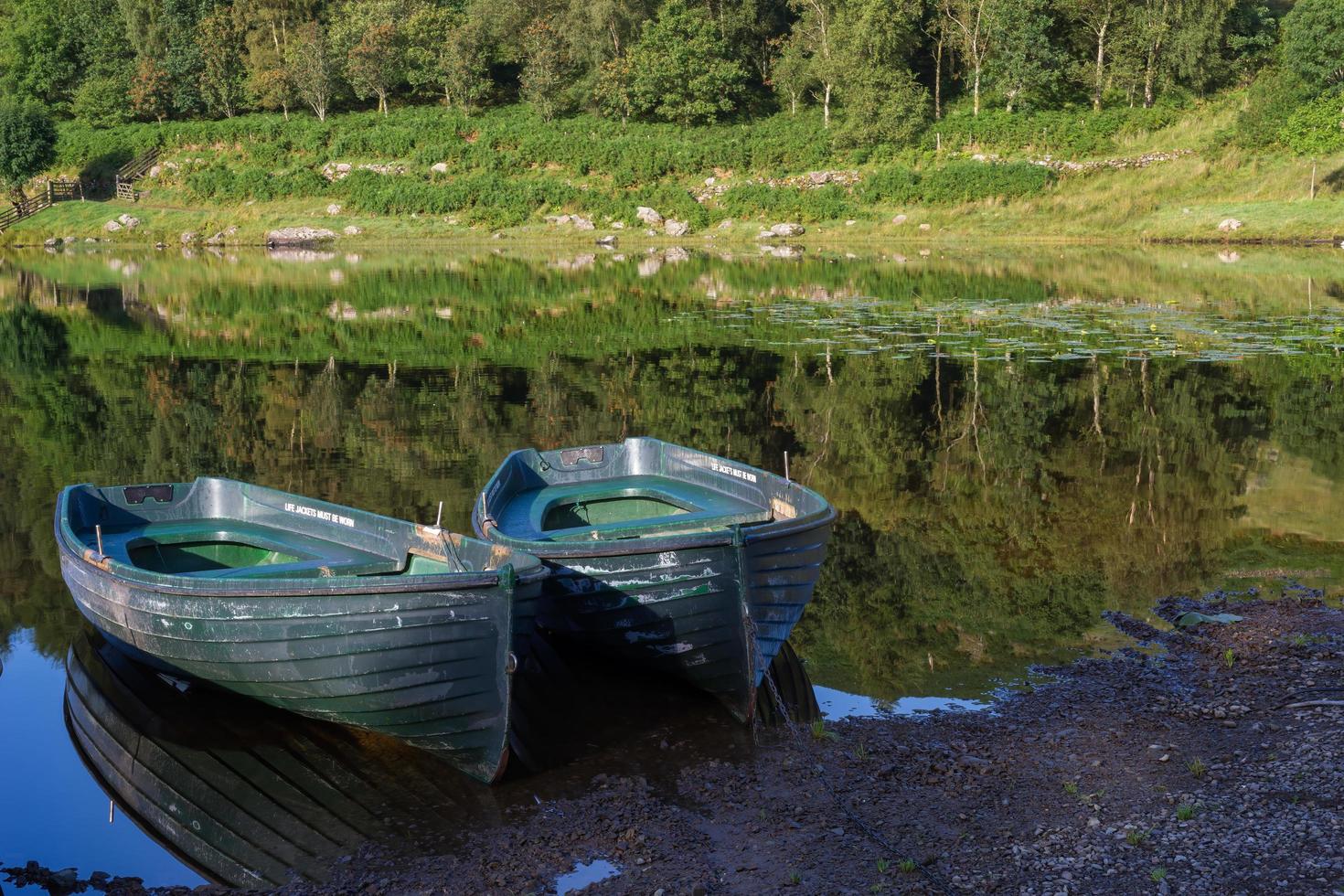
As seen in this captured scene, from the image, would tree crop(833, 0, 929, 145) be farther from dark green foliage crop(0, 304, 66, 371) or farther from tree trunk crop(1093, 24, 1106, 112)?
dark green foliage crop(0, 304, 66, 371)

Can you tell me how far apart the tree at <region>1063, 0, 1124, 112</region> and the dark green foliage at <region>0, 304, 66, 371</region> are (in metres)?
45.5

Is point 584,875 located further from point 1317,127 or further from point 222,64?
point 222,64

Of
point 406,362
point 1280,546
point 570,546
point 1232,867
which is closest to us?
point 1232,867

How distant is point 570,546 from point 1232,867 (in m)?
4.54

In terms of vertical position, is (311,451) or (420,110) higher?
(420,110)

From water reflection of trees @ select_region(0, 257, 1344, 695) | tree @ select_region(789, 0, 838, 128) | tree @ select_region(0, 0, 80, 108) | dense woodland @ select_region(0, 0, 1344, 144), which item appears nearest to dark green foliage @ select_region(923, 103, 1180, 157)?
dense woodland @ select_region(0, 0, 1344, 144)

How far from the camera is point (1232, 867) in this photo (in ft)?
20.5

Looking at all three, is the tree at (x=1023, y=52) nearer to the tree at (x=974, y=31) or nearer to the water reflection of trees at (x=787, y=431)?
the tree at (x=974, y=31)

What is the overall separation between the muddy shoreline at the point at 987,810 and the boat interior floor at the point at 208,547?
3566mm

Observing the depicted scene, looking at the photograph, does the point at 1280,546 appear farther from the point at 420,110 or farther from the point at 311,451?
the point at 420,110

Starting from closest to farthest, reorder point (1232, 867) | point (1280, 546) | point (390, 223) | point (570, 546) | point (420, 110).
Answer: point (1232, 867)
point (570, 546)
point (1280, 546)
point (390, 223)
point (420, 110)

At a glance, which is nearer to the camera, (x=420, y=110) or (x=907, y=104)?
(x=907, y=104)

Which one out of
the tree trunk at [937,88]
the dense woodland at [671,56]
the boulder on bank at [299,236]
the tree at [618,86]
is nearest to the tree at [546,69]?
the dense woodland at [671,56]

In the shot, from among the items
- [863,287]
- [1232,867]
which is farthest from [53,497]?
[863,287]
